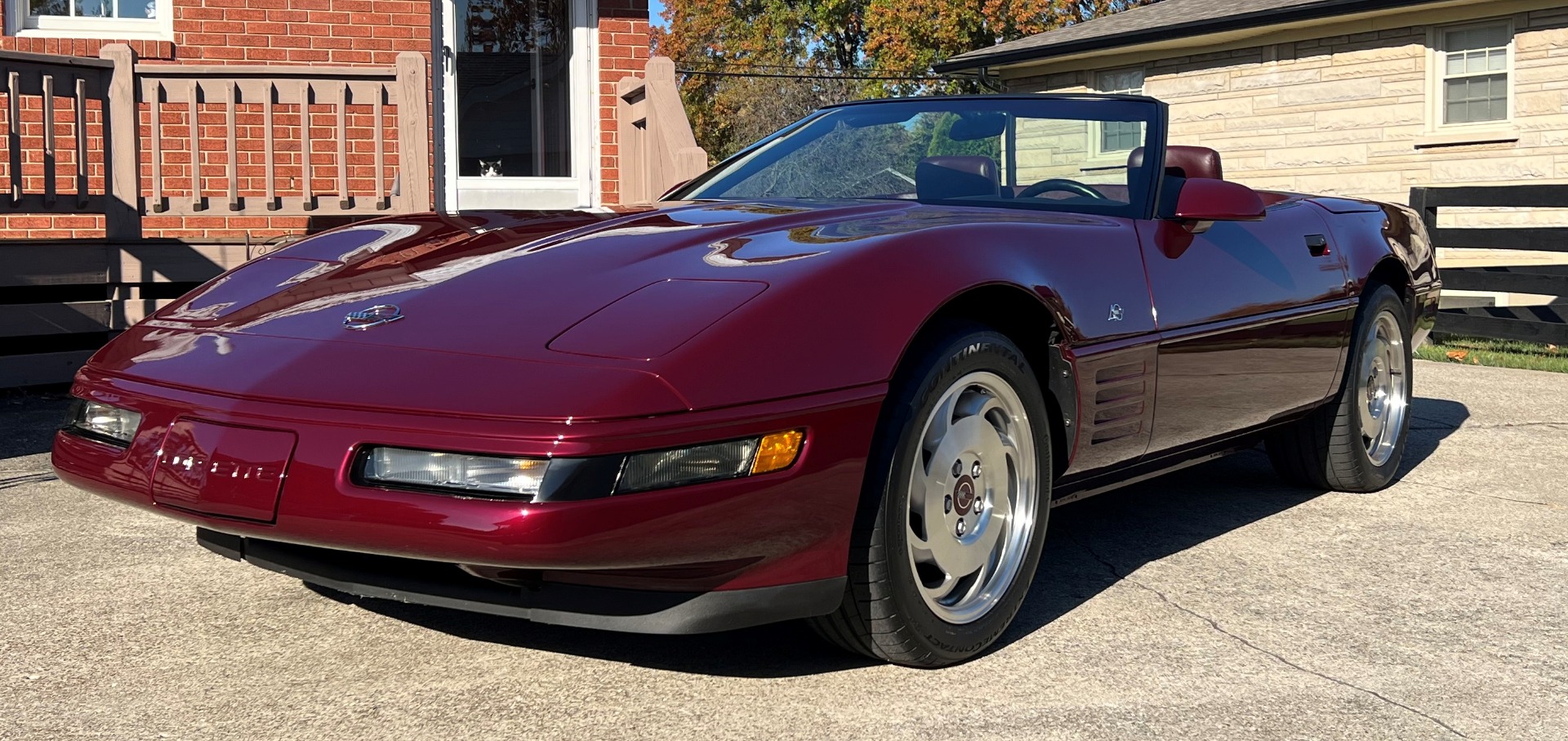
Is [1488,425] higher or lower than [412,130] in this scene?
lower

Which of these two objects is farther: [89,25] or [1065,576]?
[89,25]

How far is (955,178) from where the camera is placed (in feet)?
13.4

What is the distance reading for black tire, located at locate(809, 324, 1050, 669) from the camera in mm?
2875

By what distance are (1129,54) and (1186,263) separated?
15.8m

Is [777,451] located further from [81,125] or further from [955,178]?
[81,125]

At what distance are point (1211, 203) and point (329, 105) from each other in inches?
281

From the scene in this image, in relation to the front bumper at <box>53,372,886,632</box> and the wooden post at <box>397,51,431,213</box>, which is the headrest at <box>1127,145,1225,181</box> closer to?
the front bumper at <box>53,372,886,632</box>

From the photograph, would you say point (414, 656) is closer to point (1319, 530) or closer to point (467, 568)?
point (467, 568)

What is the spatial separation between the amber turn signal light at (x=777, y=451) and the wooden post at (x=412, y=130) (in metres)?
5.31

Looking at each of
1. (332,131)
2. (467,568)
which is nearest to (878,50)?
(332,131)

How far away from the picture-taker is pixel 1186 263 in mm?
3998

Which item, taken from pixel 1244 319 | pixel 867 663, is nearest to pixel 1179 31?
pixel 1244 319

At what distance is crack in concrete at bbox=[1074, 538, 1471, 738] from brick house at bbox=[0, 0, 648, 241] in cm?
309

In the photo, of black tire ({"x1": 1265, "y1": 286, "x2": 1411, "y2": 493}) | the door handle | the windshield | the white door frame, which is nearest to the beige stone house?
the white door frame
